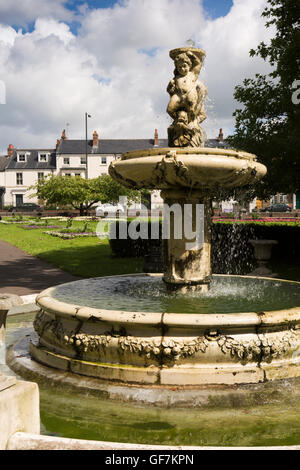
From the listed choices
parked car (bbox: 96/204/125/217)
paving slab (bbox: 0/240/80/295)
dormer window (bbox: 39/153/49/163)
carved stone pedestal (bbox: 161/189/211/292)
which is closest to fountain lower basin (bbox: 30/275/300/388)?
carved stone pedestal (bbox: 161/189/211/292)

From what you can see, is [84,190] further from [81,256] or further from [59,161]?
[59,161]

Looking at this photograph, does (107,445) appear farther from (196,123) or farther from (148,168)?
(196,123)

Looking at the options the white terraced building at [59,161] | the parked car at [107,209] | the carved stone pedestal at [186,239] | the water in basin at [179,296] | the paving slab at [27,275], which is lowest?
the paving slab at [27,275]

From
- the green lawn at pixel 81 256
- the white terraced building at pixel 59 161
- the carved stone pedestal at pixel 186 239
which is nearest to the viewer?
the carved stone pedestal at pixel 186 239

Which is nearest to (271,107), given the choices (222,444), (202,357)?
(202,357)

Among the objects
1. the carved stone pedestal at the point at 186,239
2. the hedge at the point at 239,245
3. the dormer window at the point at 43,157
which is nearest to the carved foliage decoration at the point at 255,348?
the carved stone pedestal at the point at 186,239

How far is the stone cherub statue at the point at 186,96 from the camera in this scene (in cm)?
617

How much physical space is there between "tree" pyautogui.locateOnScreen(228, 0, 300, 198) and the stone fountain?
18.3 ft

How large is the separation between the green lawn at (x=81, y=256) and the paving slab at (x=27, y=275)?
0.45m

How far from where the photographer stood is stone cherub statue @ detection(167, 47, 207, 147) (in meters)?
6.17

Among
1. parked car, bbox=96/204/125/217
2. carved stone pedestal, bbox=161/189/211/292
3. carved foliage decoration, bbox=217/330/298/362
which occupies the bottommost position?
carved foliage decoration, bbox=217/330/298/362

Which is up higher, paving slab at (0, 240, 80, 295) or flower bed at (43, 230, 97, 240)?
flower bed at (43, 230, 97, 240)

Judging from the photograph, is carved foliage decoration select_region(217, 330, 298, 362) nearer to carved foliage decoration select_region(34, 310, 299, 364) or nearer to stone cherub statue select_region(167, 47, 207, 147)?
carved foliage decoration select_region(34, 310, 299, 364)

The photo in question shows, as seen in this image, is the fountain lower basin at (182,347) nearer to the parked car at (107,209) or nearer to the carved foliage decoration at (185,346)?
the carved foliage decoration at (185,346)
